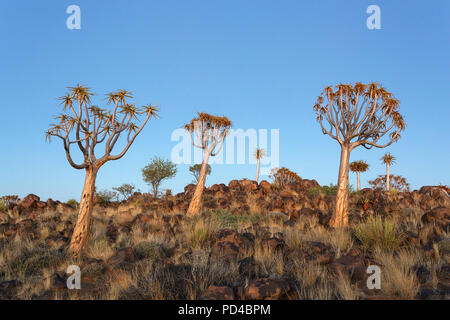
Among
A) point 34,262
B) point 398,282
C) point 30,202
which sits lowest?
point 34,262

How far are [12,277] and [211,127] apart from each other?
1315 cm

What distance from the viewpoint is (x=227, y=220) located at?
15445mm

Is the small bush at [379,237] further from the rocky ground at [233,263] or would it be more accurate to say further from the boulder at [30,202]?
the boulder at [30,202]

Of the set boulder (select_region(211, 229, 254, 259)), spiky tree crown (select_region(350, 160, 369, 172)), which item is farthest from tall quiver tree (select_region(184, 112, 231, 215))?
spiky tree crown (select_region(350, 160, 369, 172))

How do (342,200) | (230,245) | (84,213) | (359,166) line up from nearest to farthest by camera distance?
(230,245) → (84,213) → (342,200) → (359,166)

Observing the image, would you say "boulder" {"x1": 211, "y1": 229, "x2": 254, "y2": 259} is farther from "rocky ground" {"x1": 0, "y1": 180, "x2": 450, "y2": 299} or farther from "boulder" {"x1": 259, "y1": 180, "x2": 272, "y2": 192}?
"boulder" {"x1": 259, "y1": 180, "x2": 272, "y2": 192}

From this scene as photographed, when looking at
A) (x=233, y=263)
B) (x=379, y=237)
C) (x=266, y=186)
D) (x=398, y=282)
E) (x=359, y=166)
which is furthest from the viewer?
(x=359, y=166)

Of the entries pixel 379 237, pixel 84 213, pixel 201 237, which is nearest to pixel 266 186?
pixel 201 237

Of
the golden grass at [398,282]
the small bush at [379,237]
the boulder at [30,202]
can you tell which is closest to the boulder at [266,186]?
the boulder at [30,202]

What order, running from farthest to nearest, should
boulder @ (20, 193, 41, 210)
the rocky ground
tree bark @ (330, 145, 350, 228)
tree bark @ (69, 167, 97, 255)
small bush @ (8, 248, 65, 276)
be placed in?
1. boulder @ (20, 193, 41, 210)
2. tree bark @ (330, 145, 350, 228)
3. tree bark @ (69, 167, 97, 255)
4. small bush @ (8, 248, 65, 276)
5. the rocky ground

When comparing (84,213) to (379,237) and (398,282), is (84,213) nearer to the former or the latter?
(398,282)

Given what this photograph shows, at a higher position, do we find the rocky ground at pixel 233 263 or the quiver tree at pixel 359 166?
the quiver tree at pixel 359 166
